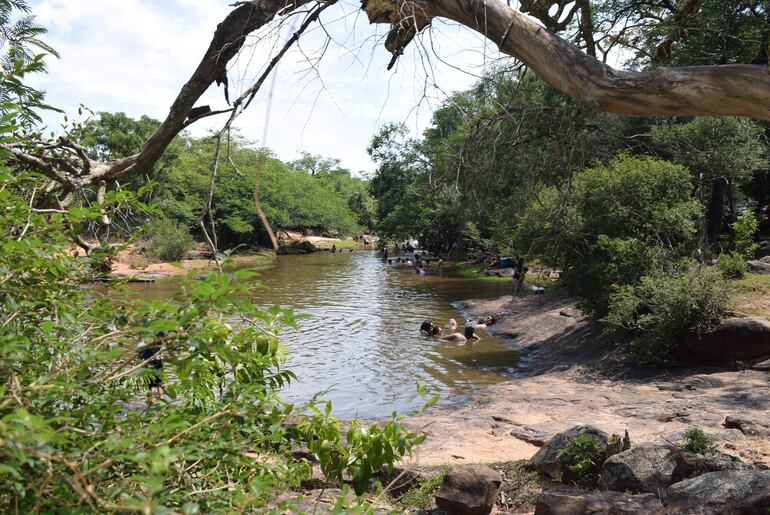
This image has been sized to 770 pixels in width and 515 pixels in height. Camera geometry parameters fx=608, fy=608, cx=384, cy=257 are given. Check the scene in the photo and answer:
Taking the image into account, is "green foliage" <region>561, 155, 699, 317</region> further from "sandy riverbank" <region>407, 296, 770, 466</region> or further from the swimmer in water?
the swimmer in water

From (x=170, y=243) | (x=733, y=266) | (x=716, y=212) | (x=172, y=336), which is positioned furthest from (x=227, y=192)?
(x=172, y=336)

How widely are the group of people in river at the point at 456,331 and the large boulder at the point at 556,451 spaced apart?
11.9m

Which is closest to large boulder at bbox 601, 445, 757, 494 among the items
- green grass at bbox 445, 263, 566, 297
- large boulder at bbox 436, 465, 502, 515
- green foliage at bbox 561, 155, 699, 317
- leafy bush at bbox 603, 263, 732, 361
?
large boulder at bbox 436, 465, 502, 515

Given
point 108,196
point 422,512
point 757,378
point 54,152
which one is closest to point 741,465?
point 422,512

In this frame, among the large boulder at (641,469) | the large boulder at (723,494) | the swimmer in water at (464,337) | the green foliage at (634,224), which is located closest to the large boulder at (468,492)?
the large boulder at (641,469)

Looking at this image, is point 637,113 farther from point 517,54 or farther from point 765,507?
point 765,507

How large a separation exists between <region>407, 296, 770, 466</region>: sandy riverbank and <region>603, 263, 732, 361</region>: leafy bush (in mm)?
709

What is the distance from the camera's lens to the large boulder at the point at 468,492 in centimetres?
539

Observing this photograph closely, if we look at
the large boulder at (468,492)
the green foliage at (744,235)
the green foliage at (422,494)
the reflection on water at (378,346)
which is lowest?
the reflection on water at (378,346)

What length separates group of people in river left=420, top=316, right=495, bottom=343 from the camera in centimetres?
1853

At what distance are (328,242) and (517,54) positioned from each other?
217ft

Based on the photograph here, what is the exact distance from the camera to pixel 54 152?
12.5 ft

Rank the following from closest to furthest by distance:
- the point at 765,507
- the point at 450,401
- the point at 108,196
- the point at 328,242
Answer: the point at 108,196 → the point at 765,507 → the point at 450,401 → the point at 328,242

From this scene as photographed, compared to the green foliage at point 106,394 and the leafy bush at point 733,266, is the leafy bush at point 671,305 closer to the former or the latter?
the leafy bush at point 733,266
